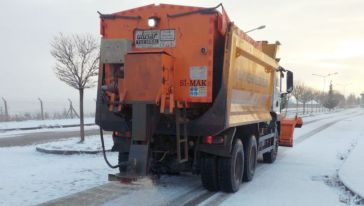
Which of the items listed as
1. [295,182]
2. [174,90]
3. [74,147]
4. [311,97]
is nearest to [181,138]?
[174,90]

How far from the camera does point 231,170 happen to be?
335 inches

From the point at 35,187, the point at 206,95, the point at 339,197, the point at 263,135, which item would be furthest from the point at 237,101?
the point at 35,187

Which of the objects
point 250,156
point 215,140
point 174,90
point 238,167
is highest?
point 174,90

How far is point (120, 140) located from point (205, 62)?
2331mm

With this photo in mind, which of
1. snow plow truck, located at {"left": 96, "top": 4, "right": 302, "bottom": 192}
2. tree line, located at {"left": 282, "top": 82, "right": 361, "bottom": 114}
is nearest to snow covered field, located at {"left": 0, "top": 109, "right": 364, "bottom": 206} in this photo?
snow plow truck, located at {"left": 96, "top": 4, "right": 302, "bottom": 192}

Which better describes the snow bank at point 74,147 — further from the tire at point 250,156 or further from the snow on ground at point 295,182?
the tire at point 250,156

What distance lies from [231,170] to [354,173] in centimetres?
357

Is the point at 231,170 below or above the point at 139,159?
below

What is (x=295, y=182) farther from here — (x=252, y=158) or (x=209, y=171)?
(x=209, y=171)

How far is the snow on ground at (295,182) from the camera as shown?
8.27 metres

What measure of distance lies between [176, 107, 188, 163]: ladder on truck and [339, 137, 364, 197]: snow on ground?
3.23 meters

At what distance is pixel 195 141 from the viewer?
27.2 feet

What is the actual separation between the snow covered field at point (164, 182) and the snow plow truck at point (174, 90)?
54 cm

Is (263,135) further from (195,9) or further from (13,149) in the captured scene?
(13,149)
